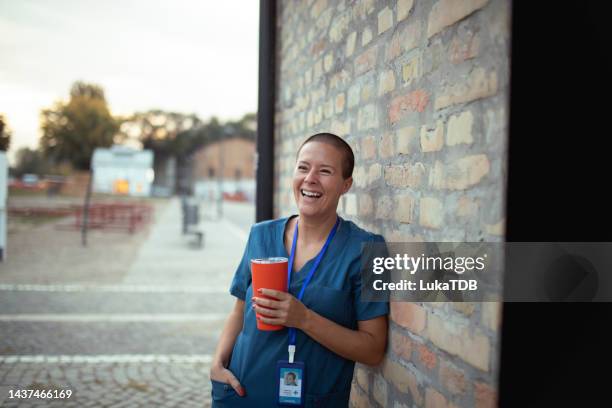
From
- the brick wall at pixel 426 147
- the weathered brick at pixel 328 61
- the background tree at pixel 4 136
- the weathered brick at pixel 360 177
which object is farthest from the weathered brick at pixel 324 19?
the background tree at pixel 4 136

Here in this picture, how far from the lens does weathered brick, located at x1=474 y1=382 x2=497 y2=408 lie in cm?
138

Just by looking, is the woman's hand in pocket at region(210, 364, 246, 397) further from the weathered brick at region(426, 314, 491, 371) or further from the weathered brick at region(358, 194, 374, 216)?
→ the weathered brick at region(358, 194, 374, 216)

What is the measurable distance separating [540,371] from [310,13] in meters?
2.78

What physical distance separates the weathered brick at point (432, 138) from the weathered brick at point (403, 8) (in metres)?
0.53

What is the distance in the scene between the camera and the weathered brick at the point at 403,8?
195 cm

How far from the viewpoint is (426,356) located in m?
1.80

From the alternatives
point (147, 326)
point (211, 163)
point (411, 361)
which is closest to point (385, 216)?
point (411, 361)

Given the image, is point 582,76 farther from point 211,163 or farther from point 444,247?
point 211,163

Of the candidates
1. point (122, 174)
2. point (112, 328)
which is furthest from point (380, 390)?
point (122, 174)

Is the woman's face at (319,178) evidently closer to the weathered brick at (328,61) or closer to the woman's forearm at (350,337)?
the woman's forearm at (350,337)

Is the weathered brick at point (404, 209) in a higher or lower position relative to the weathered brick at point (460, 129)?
lower

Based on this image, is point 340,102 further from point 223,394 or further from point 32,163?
point 32,163

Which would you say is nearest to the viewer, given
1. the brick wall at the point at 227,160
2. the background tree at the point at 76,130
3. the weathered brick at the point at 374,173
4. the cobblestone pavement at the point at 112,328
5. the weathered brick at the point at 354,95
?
the weathered brick at the point at 374,173

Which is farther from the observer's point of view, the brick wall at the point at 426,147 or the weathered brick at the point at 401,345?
the weathered brick at the point at 401,345
